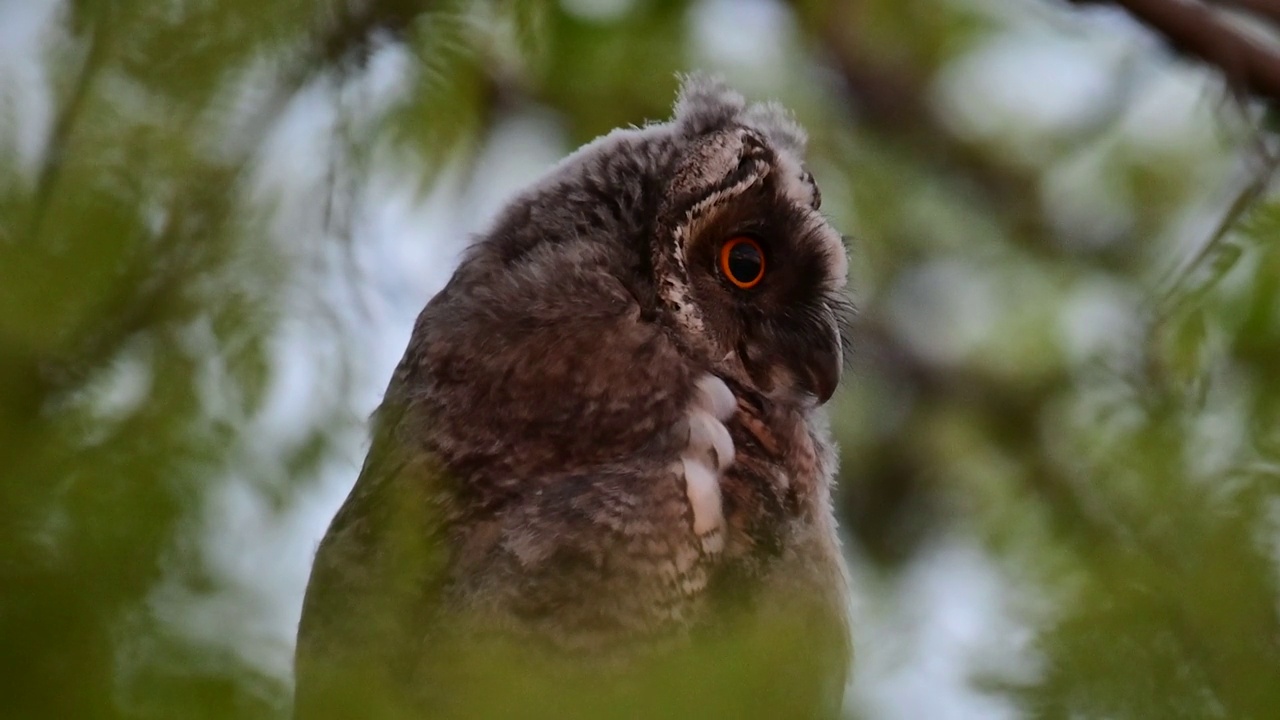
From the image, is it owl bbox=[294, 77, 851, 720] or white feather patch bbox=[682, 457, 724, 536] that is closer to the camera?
owl bbox=[294, 77, 851, 720]

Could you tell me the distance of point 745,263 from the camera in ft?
9.72

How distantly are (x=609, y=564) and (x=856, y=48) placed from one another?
3356 mm

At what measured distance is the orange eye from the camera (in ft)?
9.54

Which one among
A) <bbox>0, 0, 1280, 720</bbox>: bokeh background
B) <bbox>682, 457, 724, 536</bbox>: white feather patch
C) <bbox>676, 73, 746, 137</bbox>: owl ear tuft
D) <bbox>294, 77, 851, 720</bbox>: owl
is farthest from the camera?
<bbox>676, 73, 746, 137</bbox>: owl ear tuft

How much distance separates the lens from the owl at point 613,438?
1981 mm

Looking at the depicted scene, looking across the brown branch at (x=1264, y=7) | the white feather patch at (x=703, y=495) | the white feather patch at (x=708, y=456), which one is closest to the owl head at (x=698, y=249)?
the white feather patch at (x=708, y=456)

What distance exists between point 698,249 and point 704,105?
546 millimetres

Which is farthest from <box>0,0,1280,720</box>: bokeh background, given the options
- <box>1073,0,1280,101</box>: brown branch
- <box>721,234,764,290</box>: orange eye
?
<box>721,234,764,290</box>: orange eye

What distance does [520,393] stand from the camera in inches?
93.4

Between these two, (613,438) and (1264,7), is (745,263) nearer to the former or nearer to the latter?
(613,438)

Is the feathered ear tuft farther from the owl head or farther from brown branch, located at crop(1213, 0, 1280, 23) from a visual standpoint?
brown branch, located at crop(1213, 0, 1280, 23)

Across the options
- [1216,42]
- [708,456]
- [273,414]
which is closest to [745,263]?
[708,456]

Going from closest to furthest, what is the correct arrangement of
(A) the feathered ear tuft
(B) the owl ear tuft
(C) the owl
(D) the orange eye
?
(C) the owl < (D) the orange eye < (B) the owl ear tuft < (A) the feathered ear tuft

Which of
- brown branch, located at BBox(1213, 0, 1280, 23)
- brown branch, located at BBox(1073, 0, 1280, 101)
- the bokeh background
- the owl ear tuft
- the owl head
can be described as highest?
brown branch, located at BBox(1213, 0, 1280, 23)
